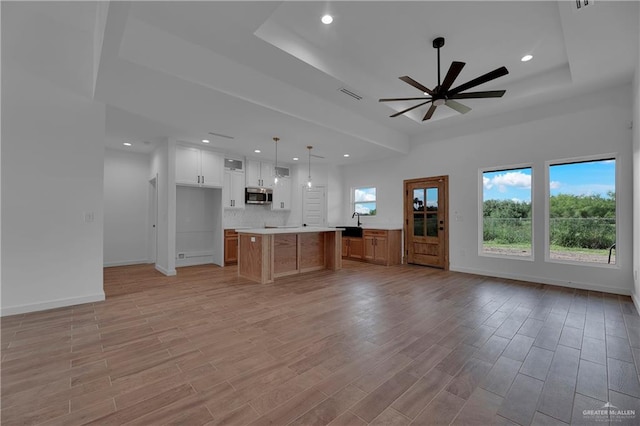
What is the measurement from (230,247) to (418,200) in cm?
462

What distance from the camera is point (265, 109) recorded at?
12.6ft

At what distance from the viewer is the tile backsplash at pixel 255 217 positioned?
6.76 meters

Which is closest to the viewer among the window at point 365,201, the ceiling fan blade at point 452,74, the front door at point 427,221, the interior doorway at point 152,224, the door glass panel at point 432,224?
the ceiling fan blade at point 452,74

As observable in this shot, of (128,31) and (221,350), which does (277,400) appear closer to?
(221,350)

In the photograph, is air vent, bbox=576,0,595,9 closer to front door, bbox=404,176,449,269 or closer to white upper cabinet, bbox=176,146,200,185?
front door, bbox=404,176,449,269

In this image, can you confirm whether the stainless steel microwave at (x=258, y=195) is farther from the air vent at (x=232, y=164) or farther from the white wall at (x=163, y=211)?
the white wall at (x=163, y=211)

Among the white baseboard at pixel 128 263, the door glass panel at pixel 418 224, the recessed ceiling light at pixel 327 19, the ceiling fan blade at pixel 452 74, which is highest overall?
the recessed ceiling light at pixel 327 19

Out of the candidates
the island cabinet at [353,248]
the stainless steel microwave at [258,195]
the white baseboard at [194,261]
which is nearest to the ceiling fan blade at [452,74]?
the island cabinet at [353,248]

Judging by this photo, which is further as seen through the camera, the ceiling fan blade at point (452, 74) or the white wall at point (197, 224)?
the white wall at point (197, 224)

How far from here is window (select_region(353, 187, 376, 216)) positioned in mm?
7555

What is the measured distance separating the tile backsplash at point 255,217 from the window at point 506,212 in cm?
507

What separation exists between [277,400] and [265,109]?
11.3ft

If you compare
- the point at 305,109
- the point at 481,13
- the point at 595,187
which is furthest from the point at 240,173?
the point at 595,187

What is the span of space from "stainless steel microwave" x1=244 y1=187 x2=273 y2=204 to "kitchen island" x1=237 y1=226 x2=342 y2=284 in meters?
1.57
